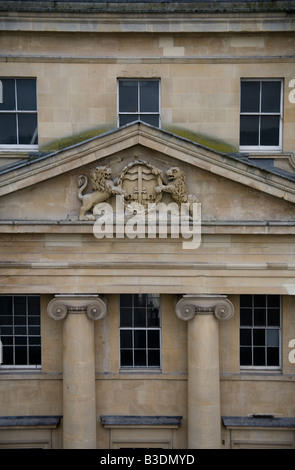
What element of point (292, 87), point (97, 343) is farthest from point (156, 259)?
point (292, 87)

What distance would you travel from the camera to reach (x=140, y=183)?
431 inches

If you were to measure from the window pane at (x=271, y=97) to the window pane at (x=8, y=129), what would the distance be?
7162 mm

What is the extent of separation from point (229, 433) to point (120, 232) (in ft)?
22.7

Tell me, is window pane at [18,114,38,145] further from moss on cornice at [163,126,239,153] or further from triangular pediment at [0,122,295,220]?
moss on cornice at [163,126,239,153]

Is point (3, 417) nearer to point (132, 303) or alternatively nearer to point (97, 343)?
point (97, 343)

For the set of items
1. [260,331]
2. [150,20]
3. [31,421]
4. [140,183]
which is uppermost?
[150,20]

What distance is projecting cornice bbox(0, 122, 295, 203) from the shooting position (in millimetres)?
10602

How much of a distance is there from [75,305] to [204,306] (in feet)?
11.4

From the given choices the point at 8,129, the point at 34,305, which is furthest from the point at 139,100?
the point at 34,305

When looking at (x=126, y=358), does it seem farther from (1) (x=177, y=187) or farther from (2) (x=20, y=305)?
(1) (x=177, y=187)

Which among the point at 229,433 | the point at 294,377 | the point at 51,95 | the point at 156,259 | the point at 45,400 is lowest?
the point at 229,433

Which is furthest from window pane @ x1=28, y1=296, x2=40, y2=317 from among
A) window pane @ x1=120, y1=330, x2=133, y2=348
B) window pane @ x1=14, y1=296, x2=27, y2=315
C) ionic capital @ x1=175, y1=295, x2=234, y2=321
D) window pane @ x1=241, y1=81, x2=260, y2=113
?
window pane @ x1=241, y1=81, x2=260, y2=113

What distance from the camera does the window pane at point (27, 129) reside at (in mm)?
12297

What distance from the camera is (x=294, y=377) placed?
12.5 m
